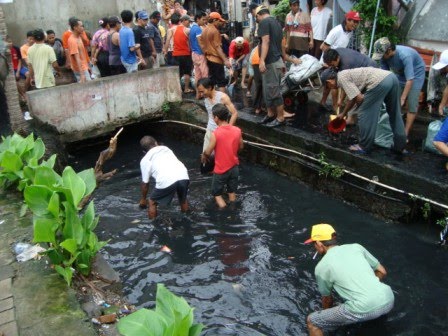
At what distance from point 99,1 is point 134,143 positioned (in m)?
6.35

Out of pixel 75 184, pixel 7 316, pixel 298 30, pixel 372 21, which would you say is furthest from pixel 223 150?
pixel 298 30

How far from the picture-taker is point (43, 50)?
9531mm

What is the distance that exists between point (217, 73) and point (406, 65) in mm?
4285

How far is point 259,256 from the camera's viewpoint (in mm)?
6164

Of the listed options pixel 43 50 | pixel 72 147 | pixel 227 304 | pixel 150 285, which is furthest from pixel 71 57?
pixel 227 304

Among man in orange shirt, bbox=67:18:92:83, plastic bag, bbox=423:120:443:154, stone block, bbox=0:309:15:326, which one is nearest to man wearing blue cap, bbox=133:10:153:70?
man in orange shirt, bbox=67:18:92:83

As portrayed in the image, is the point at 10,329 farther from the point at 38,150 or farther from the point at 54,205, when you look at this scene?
the point at 38,150

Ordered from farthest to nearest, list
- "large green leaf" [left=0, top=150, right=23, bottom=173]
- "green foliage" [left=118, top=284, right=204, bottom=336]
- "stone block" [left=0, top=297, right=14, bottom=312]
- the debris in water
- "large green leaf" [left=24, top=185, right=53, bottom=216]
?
the debris in water
"large green leaf" [left=0, top=150, right=23, bottom=173]
"large green leaf" [left=24, top=185, right=53, bottom=216]
"stone block" [left=0, top=297, right=14, bottom=312]
"green foliage" [left=118, top=284, right=204, bottom=336]

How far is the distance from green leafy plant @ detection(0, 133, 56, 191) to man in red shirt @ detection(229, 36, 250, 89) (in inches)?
214

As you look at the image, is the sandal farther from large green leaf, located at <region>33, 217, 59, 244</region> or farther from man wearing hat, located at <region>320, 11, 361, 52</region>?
large green leaf, located at <region>33, 217, 59, 244</region>

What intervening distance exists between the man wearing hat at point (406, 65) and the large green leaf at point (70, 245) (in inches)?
209

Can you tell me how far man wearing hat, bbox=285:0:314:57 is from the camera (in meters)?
10.9

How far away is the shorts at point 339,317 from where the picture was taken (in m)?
4.21

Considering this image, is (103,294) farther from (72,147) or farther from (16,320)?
(72,147)
